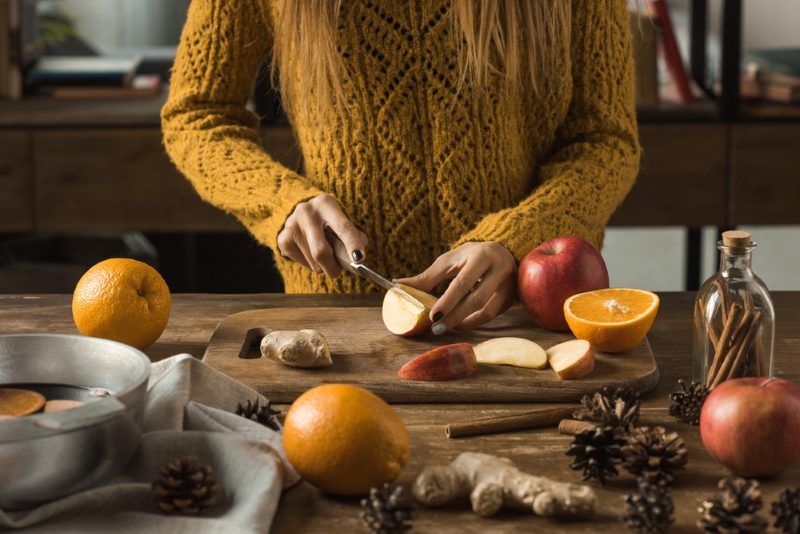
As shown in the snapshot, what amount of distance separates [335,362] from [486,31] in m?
0.55

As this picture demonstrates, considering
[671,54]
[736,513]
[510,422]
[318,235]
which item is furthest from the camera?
[671,54]

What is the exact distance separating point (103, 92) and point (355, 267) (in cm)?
189

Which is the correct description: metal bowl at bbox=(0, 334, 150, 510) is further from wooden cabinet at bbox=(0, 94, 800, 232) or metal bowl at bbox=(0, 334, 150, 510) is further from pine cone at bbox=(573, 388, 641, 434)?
wooden cabinet at bbox=(0, 94, 800, 232)

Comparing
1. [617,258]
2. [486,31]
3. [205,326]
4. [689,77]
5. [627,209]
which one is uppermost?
[486,31]

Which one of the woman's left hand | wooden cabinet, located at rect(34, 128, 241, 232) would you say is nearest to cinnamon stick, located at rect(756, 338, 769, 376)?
the woman's left hand

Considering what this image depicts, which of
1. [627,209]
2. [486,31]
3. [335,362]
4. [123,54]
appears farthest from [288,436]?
[123,54]

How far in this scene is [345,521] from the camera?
2.25 ft

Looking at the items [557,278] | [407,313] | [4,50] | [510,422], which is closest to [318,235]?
[407,313]

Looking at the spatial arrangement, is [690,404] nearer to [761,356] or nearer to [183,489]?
[761,356]

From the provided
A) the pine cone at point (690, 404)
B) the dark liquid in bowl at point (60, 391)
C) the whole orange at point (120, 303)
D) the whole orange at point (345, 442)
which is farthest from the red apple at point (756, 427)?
the whole orange at point (120, 303)

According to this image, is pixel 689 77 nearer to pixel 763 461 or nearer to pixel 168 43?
pixel 168 43

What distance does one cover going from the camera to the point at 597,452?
2.43 ft

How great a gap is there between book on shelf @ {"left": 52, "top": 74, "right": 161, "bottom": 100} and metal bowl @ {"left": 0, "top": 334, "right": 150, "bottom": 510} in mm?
2145

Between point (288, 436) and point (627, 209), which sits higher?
point (288, 436)
